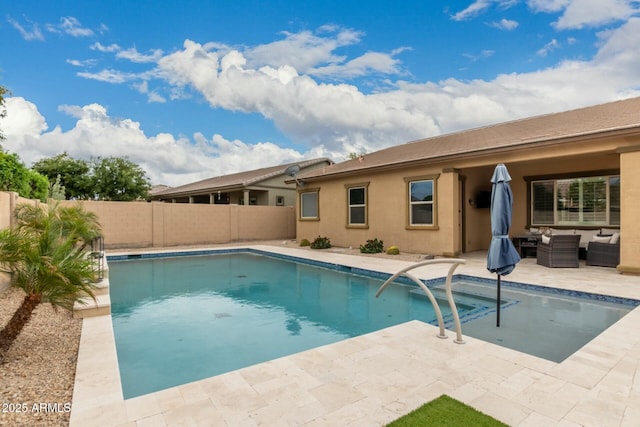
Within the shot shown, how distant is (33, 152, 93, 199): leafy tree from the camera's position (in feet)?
88.3

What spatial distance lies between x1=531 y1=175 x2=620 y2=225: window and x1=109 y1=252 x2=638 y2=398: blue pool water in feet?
17.7

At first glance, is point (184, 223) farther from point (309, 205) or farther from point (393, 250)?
point (393, 250)

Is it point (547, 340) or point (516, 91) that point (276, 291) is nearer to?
point (547, 340)

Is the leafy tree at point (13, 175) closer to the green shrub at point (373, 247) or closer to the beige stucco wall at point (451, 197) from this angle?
the green shrub at point (373, 247)

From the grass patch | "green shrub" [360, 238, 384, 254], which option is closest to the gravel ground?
the grass patch

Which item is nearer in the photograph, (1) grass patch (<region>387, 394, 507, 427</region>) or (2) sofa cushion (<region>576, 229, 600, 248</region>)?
Result: (1) grass patch (<region>387, 394, 507, 427</region>)

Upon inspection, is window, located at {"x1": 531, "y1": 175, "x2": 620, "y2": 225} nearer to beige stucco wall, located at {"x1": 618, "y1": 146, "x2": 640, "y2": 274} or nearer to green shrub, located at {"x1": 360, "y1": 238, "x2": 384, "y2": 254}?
beige stucco wall, located at {"x1": 618, "y1": 146, "x2": 640, "y2": 274}

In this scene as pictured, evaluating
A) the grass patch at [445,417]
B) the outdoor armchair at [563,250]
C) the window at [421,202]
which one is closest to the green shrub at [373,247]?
the window at [421,202]

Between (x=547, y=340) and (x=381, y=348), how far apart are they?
251 cm

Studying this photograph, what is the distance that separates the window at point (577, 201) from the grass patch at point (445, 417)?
10.7 meters

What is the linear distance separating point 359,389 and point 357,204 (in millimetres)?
11655

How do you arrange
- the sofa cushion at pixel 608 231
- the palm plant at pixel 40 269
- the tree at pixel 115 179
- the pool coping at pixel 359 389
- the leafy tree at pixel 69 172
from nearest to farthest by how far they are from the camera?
the pool coping at pixel 359 389 → the palm plant at pixel 40 269 → the sofa cushion at pixel 608 231 → the leafy tree at pixel 69 172 → the tree at pixel 115 179

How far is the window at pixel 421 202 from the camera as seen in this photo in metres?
11.8

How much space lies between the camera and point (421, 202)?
12.1 metres
